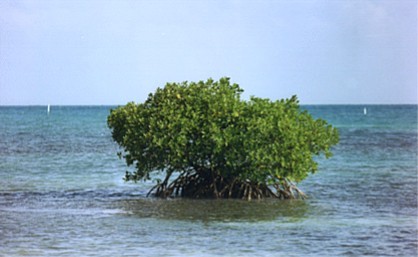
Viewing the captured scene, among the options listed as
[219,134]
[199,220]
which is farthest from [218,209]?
[219,134]

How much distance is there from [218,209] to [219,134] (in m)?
1.71

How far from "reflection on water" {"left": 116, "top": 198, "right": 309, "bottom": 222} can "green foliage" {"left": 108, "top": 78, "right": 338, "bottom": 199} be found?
615 mm

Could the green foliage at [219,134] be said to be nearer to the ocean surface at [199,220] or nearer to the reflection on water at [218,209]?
the reflection on water at [218,209]

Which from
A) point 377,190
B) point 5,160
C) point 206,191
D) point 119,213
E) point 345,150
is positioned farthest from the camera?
point 345,150

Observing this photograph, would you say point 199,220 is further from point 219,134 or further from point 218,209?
point 219,134

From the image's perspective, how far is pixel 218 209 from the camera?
2205 cm

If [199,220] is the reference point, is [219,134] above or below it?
above

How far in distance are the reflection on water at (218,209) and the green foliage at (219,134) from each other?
0.62 m

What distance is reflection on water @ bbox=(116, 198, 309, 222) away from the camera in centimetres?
2123

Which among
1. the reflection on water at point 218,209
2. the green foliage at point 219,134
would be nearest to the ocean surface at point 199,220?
the reflection on water at point 218,209

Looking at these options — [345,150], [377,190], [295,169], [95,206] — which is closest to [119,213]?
[95,206]

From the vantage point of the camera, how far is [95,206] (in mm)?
23312

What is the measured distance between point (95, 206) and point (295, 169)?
194 inches

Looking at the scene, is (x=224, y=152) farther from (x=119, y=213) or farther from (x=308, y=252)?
A: (x=308, y=252)
